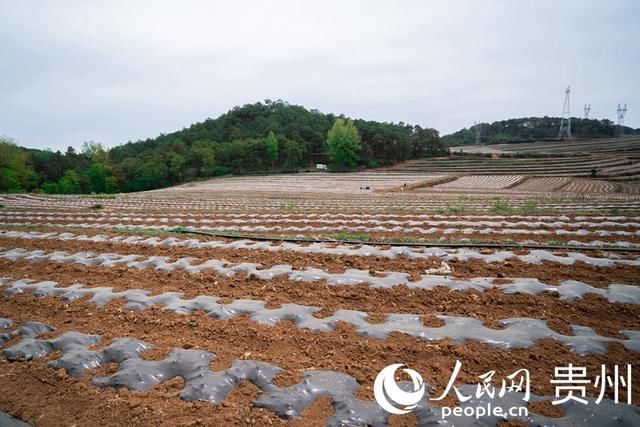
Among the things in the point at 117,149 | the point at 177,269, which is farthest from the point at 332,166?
the point at 117,149

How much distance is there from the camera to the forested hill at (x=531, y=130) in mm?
95875

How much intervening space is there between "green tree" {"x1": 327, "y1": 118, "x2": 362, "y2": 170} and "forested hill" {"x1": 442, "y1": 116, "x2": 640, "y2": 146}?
3291 centimetres

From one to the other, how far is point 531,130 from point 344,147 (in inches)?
3181

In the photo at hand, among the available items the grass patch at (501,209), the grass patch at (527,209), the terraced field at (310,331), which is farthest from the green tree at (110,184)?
the grass patch at (527,209)

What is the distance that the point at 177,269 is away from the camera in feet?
18.1

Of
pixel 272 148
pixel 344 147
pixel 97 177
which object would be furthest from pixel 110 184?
pixel 344 147

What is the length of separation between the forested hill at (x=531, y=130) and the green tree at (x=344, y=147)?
32907 mm

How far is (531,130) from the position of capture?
110 metres

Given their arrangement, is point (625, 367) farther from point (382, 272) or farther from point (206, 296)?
point (206, 296)

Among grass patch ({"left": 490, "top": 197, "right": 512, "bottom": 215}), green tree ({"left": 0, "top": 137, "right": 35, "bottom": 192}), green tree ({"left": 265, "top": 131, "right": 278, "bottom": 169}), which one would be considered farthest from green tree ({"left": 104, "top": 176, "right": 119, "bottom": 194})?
grass patch ({"left": 490, "top": 197, "right": 512, "bottom": 215})

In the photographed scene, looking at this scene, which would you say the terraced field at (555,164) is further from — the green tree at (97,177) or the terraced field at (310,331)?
the green tree at (97,177)

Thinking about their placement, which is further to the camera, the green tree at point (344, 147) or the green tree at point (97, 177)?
the green tree at point (97, 177)

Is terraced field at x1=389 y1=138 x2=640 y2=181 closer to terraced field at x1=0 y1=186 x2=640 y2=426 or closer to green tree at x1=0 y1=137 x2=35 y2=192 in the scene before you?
terraced field at x1=0 y1=186 x2=640 y2=426

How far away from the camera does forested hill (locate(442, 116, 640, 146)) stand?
9588 cm
